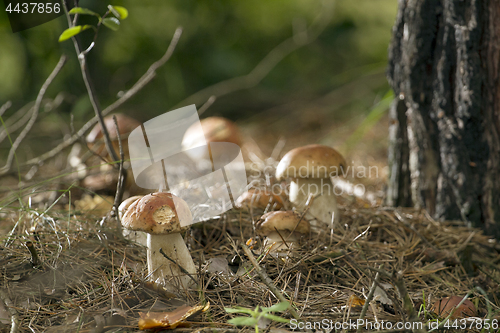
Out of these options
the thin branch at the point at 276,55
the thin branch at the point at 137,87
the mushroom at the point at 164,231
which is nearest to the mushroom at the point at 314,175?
the mushroom at the point at 164,231

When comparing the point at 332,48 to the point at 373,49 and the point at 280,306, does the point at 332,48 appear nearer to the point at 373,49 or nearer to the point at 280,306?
the point at 373,49

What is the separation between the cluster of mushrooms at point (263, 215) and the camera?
1.49 metres

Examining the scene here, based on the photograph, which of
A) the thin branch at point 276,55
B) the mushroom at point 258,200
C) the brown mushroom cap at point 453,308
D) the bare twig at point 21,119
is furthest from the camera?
the thin branch at point 276,55

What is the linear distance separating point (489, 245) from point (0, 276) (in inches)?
103

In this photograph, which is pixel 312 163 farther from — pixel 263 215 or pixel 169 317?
pixel 169 317

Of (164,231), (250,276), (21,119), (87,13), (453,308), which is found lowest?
(453,308)

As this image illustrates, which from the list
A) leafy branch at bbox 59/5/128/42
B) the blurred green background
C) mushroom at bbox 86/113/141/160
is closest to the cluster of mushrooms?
leafy branch at bbox 59/5/128/42

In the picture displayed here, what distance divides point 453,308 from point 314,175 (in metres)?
0.94

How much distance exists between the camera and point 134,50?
485cm

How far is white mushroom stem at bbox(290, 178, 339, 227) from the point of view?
7.39 ft

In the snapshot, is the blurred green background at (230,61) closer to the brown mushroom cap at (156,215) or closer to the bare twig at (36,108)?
the bare twig at (36,108)

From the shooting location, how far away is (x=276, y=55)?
A: 5.37m

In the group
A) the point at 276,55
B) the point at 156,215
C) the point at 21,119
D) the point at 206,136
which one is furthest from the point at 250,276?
the point at 276,55

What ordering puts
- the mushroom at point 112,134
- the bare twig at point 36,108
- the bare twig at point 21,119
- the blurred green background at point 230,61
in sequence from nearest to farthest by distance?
the bare twig at point 36,108, the bare twig at point 21,119, the mushroom at point 112,134, the blurred green background at point 230,61
